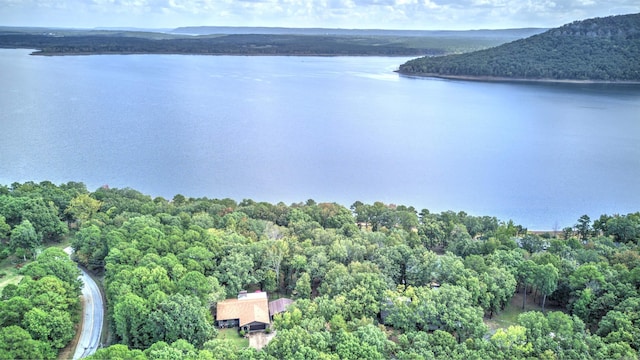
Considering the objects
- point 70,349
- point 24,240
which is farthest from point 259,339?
point 24,240

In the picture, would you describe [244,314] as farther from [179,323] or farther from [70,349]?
[70,349]

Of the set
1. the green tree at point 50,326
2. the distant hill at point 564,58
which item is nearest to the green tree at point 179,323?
the green tree at point 50,326

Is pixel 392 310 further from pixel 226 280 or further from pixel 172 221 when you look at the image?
pixel 172 221

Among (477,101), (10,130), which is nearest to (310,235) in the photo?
(10,130)

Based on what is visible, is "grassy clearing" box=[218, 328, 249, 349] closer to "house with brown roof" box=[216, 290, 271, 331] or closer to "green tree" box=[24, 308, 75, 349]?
"house with brown roof" box=[216, 290, 271, 331]

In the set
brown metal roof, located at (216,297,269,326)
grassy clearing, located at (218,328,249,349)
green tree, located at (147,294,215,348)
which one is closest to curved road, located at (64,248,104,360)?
green tree, located at (147,294,215,348)

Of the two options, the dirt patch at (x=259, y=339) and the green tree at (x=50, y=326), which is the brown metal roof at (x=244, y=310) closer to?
the dirt patch at (x=259, y=339)

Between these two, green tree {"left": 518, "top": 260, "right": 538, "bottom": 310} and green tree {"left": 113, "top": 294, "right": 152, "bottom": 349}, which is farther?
green tree {"left": 518, "top": 260, "right": 538, "bottom": 310}
